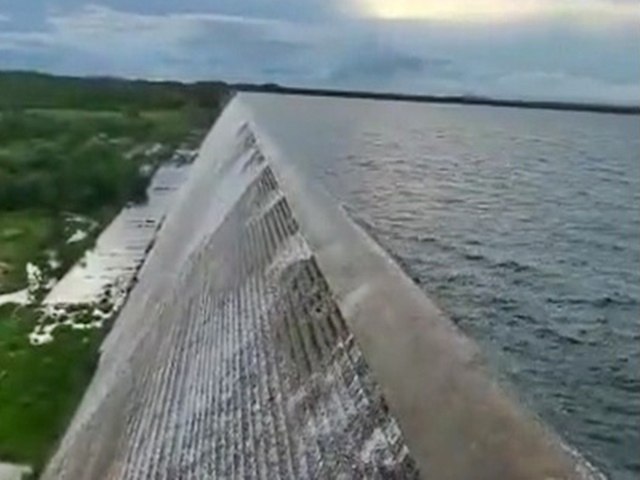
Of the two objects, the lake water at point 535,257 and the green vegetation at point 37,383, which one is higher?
the lake water at point 535,257

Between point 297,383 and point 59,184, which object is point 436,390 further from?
point 59,184

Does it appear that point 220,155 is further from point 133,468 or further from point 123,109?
point 123,109

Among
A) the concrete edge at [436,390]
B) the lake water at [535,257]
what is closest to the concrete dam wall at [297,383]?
the concrete edge at [436,390]

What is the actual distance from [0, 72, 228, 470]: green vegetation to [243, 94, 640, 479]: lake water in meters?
3.40

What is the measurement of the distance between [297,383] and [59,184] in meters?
18.0

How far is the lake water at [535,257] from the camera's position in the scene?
7.10 m

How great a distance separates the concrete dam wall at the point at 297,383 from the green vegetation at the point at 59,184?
0.62 meters

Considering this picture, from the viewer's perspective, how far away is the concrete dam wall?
4.56 meters

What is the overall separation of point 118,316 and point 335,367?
7416 millimetres

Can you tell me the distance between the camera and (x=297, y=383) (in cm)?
553

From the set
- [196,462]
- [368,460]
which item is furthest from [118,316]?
[368,460]

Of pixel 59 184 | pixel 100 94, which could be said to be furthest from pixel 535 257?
pixel 100 94

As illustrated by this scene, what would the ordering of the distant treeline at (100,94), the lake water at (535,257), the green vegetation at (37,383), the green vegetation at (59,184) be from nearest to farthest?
the lake water at (535,257) → the green vegetation at (37,383) → the green vegetation at (59,184) → the distant treeline at (100,94)

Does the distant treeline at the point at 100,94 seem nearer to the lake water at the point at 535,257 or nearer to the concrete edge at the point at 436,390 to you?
the lake water at the point at 535,257
